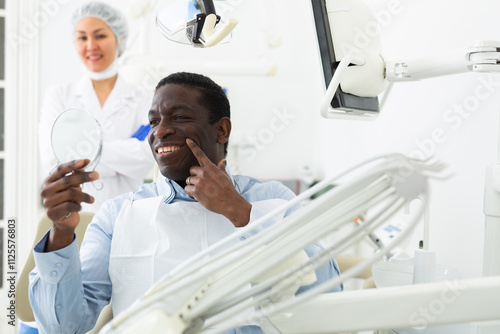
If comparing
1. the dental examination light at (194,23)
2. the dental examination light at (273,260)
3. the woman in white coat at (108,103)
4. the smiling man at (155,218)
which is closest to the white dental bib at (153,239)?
the smiling man at (155,218)

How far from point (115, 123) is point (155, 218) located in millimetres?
1241

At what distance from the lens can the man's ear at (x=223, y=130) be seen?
1164 millimetres

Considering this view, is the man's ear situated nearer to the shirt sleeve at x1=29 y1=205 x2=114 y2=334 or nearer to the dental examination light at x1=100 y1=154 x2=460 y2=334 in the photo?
the shirt sleeve at x1=29 y1=205 x2=114 y2=334

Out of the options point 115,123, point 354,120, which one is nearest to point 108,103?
point 115,123

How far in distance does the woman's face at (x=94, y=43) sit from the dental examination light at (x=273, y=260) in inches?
77.7

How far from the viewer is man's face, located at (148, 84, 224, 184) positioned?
1.05 metres

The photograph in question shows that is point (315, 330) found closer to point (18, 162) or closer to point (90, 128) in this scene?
point (90, 128)

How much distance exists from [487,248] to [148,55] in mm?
1914

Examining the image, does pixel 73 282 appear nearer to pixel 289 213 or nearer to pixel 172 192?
pixel 172 192

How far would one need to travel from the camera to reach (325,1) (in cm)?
89

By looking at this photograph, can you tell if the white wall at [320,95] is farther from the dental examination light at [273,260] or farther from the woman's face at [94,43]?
the dental examination light at [273,260]

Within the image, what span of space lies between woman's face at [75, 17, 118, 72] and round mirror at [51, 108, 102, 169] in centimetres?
148

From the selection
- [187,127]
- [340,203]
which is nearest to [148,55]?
[187,127]

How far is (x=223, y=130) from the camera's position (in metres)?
1.17
